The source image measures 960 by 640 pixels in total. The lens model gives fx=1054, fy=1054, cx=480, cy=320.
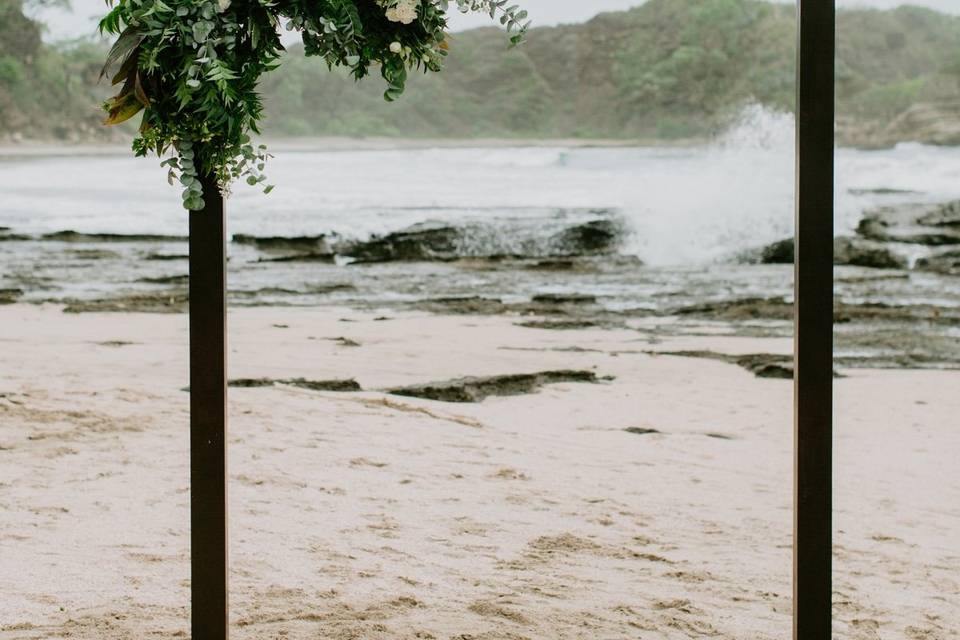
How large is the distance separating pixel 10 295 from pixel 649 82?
193 inches

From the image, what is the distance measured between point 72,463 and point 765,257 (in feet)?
17.4

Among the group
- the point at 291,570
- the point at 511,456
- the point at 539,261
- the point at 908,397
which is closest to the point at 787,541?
the point at 511,456

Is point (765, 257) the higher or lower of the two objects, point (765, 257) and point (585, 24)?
the lower

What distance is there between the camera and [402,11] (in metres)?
1.34

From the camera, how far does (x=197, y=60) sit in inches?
51.4

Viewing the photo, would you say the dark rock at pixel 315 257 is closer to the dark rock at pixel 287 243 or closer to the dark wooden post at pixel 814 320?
the dark rock at pixel 287 243

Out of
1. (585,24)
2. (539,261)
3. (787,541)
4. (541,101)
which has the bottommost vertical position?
(787,541)

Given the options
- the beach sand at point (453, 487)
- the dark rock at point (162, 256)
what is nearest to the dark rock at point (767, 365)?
the beach sand at point (453, 487)

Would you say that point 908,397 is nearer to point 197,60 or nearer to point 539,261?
point 539,261

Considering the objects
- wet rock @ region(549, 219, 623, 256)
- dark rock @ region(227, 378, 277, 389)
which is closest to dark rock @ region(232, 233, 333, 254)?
dark rock @ region(227, 378, 277, 389)

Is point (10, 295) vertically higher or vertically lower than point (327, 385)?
higher

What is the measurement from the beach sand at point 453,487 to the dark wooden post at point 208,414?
837 millimetres

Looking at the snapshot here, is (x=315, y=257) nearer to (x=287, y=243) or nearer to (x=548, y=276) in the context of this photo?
(x=287, y=243)

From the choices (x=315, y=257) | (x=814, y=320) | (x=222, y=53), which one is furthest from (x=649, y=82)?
(x=222, y=53)
